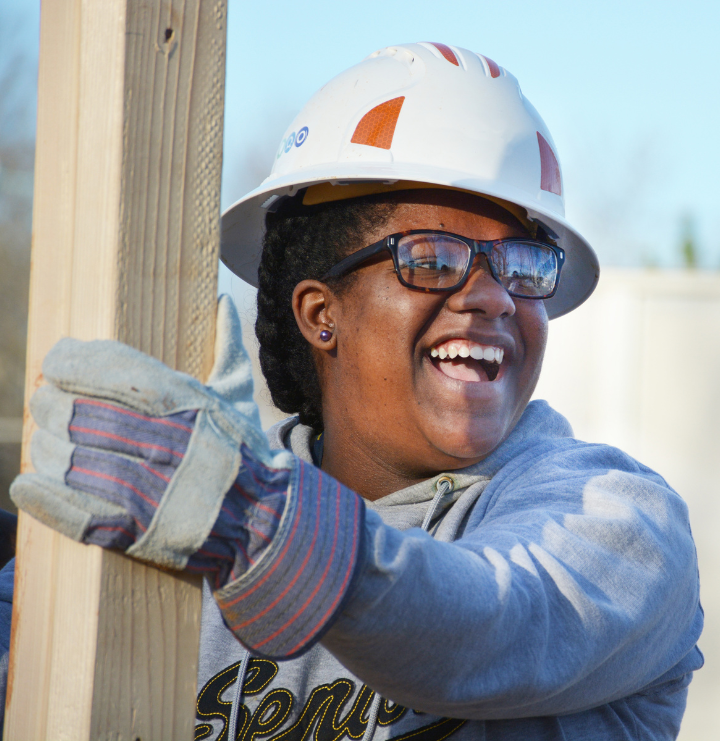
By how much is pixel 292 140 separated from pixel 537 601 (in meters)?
1.49

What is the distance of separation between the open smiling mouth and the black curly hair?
1.01ft

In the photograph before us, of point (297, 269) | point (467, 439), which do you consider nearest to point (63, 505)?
point (467, 439)

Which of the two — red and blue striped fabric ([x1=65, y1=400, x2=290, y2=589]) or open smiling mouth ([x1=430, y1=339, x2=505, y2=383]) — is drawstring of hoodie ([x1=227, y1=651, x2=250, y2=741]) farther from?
red and blue striped fabric ([x1=65, y1=400, x2=290, y2=589])

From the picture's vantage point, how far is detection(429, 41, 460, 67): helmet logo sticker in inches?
87.4

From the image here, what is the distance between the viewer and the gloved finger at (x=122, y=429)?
1.01m

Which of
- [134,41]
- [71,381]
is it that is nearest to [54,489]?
[71,381]

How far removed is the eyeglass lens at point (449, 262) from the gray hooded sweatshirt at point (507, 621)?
379 mm

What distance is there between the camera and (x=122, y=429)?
1.01m

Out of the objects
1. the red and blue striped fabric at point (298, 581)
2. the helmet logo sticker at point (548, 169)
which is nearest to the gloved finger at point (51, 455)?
the red and blue striped fabric at point (298, 581)

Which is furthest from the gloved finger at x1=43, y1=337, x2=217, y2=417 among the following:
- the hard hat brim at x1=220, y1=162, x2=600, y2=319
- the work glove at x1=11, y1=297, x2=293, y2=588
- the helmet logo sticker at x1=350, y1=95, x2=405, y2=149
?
the helmet logo sticker at x1=350, y1=95, x2=405, y2=149

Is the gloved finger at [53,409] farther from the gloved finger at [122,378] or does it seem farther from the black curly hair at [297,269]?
the black curly hair at [297,269]

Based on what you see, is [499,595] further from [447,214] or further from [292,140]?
[292,140]

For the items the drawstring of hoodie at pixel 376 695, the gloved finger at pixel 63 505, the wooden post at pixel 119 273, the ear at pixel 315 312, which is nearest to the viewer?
the gloved finger at pixel 63 505

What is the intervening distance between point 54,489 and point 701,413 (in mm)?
7184
